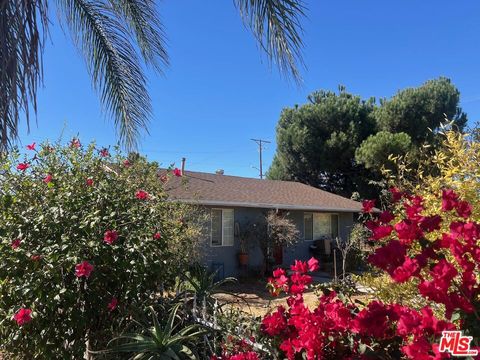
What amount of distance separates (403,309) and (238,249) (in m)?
13.0

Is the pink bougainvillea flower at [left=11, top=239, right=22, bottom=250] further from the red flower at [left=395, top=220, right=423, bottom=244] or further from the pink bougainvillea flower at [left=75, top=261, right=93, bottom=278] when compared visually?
the red flower at [left=395, top=220, right=423, bottom=244]

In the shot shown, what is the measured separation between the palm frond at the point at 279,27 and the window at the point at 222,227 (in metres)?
10.4

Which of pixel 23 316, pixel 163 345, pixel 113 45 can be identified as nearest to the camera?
pixel 163 345

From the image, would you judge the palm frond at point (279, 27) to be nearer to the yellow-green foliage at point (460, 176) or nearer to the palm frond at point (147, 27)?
the yellow-green foliage at point (460, 176)

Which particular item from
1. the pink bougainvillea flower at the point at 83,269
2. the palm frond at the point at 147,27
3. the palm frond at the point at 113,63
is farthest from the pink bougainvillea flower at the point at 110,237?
the palm frond at the point at 147,27

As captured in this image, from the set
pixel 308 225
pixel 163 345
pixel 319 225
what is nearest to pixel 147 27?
pixel 163 345

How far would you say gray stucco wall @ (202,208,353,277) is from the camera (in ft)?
45.8

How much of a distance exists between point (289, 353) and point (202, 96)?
9.08 m

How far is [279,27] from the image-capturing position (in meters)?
4.01

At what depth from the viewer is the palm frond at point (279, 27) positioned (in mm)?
3916

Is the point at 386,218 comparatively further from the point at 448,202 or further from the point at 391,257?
the point at 391,257

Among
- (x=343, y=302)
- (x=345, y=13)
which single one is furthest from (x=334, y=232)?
(x=343, y=302)

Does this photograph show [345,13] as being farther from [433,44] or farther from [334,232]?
[334,232]

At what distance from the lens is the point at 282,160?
2666 centimetres
